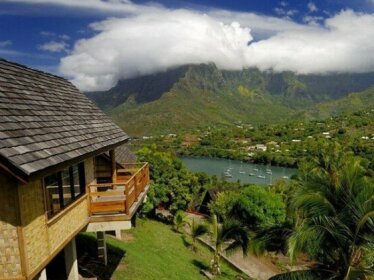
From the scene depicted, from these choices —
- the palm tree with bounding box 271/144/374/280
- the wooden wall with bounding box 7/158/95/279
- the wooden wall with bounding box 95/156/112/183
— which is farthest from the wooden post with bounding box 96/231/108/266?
the palm tree with bounding box 271/144/374/280

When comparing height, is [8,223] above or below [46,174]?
below

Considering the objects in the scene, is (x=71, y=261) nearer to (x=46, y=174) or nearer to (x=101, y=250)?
(x=101, y=250)

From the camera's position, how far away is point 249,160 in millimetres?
149125

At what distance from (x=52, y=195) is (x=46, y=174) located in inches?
76.7

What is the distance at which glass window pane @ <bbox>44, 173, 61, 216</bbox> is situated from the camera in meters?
9.78

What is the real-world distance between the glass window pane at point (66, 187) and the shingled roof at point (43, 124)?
3.17ft

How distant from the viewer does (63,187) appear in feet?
36.0

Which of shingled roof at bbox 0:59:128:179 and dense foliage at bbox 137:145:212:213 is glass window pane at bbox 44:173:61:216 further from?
dense foliage at bbox 137:145:212:213

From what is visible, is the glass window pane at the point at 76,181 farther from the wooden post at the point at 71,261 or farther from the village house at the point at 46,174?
the wooden post at the point at 71,261

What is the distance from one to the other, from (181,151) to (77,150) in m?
166

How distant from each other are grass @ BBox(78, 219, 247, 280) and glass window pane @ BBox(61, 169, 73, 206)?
6.43 meters

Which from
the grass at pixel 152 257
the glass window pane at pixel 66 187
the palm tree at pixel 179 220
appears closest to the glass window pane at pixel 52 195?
the glass window pane at pixel 66 187

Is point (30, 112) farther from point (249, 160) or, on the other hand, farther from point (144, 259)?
point (249, 160)

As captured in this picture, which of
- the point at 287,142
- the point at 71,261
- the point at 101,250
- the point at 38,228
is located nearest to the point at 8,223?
the point at 38,228
